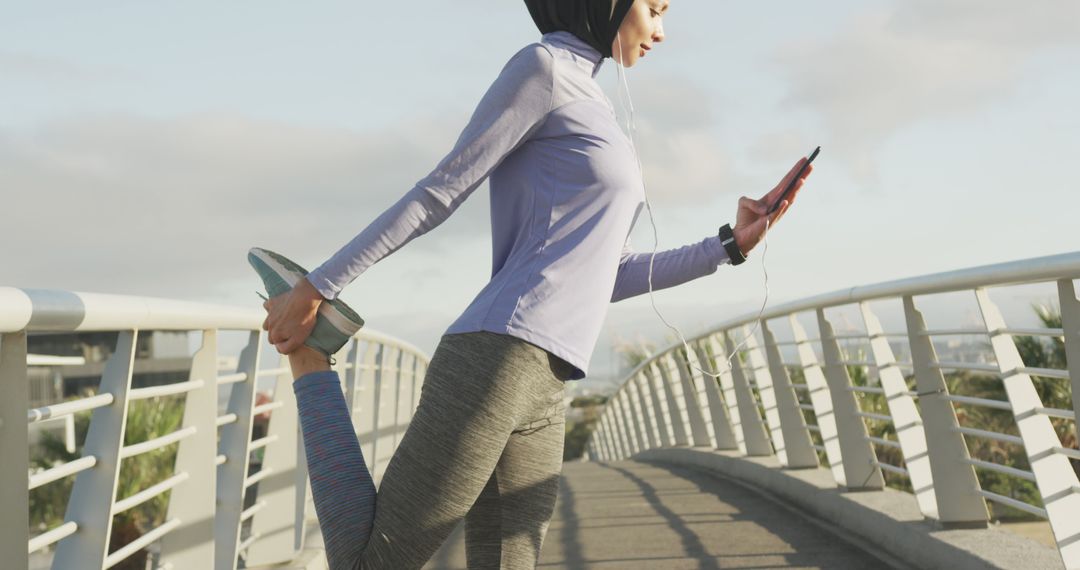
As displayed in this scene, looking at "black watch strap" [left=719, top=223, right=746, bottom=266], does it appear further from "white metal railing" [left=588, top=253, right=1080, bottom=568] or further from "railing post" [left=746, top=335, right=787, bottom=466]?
"railing post" [left=746, top=335, right=787, bottom=466]

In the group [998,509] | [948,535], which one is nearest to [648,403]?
[948,535]

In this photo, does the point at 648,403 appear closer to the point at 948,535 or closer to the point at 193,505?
the point at 948,535

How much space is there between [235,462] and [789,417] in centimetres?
486

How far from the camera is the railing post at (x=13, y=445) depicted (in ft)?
7.39

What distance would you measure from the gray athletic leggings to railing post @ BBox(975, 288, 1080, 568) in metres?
2.52

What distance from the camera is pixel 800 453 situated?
8.32m

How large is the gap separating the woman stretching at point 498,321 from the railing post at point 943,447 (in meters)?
3.45

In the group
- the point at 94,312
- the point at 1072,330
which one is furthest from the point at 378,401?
the point at 94,312

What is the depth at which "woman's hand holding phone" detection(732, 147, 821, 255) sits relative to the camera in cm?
262

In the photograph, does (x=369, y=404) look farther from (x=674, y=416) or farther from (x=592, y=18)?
(x=674, y=416)

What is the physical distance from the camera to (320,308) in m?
2.13

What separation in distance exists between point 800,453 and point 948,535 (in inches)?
127

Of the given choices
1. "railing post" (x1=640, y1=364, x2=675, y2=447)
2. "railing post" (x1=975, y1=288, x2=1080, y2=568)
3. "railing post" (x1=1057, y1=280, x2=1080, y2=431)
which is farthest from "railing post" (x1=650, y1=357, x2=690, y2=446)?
"railing post" (x1=1057, y1=280, x2=1080, y2=431)

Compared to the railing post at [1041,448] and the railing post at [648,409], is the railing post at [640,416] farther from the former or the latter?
the railing post at [1041,448]
